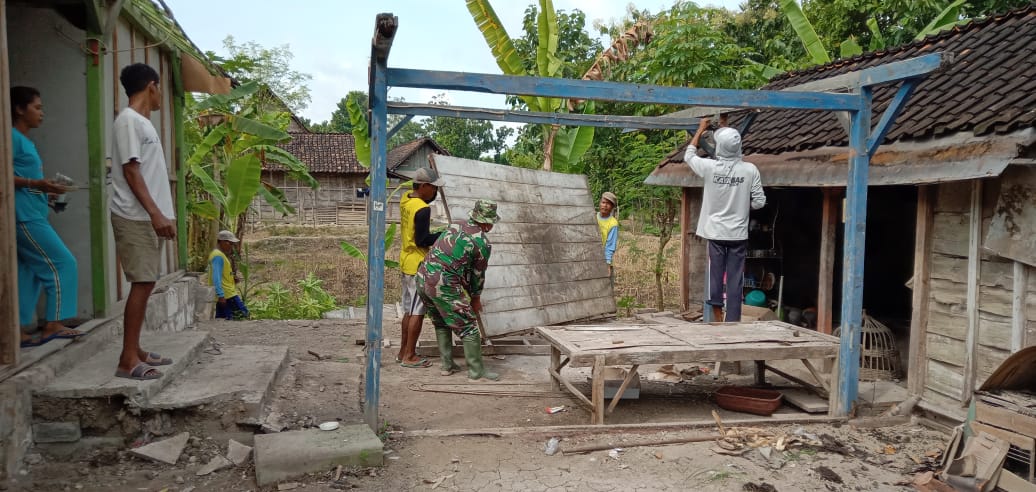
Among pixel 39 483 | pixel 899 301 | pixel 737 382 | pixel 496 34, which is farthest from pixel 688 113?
pixel 39 483

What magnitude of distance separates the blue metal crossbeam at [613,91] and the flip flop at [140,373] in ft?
7.55

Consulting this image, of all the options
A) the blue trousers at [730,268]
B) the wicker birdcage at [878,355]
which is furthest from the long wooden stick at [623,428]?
the wicker birdcage at [878,355]

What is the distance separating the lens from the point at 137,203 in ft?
13.3

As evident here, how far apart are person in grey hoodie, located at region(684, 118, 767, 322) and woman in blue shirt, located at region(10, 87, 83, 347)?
4866 millimetres

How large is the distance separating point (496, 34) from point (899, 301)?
6.73 metres

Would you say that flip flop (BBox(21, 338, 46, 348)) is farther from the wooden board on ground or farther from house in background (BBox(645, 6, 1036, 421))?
house in background (BBox(645, 6, 1036, 421))

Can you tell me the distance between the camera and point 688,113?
6.60m

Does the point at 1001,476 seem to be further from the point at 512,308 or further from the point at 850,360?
the point at 512,308

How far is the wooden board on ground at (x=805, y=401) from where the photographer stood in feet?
18.2

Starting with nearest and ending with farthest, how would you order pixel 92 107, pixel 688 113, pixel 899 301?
pixel 92 107 < pixel 688 113 < pixel 899 301

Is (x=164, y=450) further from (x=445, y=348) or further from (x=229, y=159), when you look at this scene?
(x=229, y=159)

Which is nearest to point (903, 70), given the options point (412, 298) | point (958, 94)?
point (958, 94)

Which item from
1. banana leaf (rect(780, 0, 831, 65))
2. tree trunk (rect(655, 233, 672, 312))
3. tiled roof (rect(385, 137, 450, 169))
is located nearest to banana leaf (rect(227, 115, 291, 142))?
tree trunk (rect(655, 233, 672, 312))

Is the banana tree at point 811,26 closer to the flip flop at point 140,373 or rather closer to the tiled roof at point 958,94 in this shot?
the tiled roof at point 958,94
